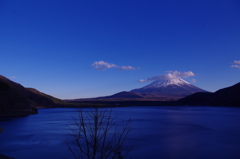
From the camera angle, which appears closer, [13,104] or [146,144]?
[146,144]

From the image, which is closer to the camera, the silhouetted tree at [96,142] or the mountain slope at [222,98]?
the silhouetted tree at [96,142]

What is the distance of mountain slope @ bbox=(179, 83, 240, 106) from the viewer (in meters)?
70.2

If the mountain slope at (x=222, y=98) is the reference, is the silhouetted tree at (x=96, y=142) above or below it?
below

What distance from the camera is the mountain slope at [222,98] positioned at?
70.2 meters

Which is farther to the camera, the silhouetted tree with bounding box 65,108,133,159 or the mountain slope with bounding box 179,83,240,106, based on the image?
the mountain slope with bounding box 179,83,240,106

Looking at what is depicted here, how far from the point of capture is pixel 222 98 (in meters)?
76.3

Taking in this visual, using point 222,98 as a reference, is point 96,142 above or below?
below

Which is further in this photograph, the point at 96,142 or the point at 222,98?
the point at 222,98

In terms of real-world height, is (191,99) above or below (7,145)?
above

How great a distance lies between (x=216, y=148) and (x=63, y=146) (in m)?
8.29

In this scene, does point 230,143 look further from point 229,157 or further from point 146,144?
point 146,144

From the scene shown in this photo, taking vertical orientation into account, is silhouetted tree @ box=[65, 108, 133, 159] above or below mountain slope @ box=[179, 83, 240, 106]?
below

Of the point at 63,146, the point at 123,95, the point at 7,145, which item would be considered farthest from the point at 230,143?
the point at 123,95

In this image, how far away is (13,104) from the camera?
1578 inches
